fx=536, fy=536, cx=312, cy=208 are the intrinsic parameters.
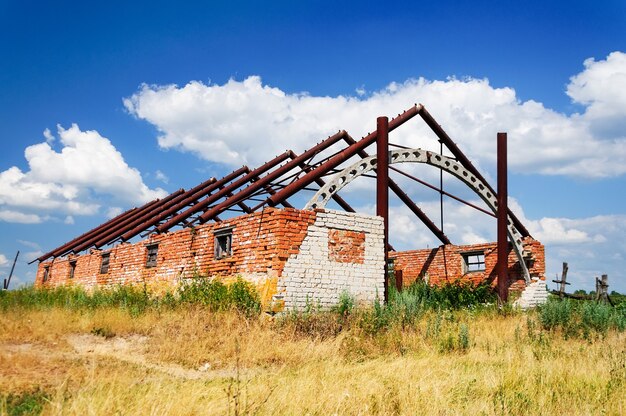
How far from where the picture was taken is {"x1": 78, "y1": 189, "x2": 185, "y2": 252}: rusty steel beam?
816 inches

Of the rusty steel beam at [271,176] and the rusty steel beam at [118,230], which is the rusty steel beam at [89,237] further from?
the rusty steel beam at [271,176]

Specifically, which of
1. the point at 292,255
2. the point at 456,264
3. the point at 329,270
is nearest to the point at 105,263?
the point at 292,255

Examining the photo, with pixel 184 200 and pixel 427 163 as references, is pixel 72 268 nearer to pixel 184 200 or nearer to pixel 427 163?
pixel 184 200

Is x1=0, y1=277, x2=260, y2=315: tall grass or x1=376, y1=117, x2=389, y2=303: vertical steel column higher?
x1=376, y1=117, x2=389, y2=303: vertical steel column

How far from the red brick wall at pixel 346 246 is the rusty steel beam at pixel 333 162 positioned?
5.01 ft

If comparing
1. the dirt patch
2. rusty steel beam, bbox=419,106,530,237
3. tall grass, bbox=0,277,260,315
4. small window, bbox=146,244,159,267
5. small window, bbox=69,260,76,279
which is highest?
rusty steel beam, bbox=419,106,530,237

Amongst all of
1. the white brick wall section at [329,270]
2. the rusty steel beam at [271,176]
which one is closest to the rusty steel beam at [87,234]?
the rusty steel beam at [271,176]

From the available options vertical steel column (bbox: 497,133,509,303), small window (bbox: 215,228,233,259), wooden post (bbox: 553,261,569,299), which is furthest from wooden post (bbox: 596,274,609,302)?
small window (bbox: 215,228,233,259)

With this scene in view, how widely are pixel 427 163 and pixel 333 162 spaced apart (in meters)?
3.79

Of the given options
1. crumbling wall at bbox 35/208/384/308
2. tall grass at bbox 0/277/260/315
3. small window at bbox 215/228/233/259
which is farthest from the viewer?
small window at bbox 215/228/233/259

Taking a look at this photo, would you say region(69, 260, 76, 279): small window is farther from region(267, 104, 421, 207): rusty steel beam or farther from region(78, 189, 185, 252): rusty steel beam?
region(267, 104, 421, 207): rusty steel beam

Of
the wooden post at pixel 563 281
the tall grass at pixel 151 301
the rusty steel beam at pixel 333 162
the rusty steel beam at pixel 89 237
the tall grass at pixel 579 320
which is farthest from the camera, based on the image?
the rusty steel beam at pixel 89 237

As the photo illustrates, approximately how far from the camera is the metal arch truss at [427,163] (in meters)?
14.1

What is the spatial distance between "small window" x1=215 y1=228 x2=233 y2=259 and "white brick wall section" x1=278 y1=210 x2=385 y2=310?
2.21m
